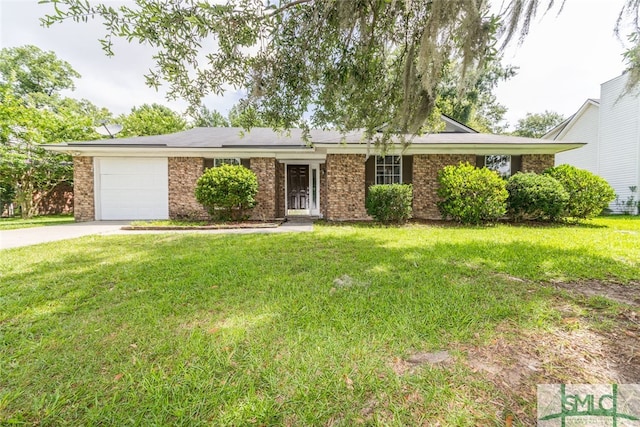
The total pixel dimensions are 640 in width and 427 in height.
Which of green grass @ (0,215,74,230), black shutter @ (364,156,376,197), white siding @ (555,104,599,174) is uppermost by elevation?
white siding @ (555,104,599,174)

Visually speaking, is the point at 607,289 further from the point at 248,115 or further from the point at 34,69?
the point at 34,69

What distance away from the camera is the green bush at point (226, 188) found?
8.48m

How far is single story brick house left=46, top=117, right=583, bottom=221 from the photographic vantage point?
9219mm

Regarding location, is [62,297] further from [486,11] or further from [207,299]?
[486,11]

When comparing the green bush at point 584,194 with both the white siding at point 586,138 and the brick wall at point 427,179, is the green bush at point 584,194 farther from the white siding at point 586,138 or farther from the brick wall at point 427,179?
the white siding at point 586,138

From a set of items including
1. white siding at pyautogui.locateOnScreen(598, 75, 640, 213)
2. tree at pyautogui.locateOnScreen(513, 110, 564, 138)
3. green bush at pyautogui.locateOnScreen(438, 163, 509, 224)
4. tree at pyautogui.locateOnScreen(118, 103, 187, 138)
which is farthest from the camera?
tree at pyautogui.locateOnScreen(513, 110, 564, 138)

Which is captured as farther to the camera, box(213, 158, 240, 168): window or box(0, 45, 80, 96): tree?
box(0, 45, 80, 96): tree

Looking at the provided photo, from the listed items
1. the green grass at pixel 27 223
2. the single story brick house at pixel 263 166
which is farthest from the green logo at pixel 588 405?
the green grass at pixel 27 223

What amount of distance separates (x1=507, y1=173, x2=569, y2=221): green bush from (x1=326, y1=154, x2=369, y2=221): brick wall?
15.3ft

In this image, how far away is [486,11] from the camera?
3104 millimetres

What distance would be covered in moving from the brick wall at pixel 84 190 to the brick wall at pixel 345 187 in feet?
29.4

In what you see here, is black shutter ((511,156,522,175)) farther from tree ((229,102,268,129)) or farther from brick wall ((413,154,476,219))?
tree ((229,102,268,129))

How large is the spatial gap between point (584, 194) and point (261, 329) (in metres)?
10.3

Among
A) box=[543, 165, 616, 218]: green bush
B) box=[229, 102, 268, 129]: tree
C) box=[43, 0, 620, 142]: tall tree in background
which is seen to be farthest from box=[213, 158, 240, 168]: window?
box=[543, 165, 616, 218]: green bush
